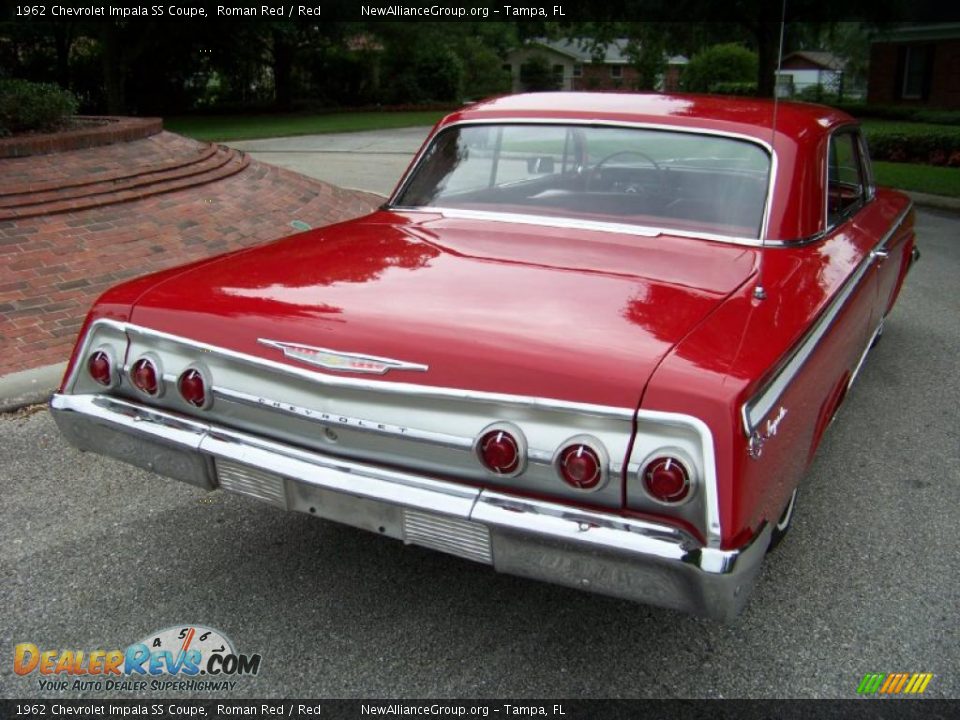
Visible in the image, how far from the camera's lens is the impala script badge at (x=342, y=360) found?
229 centimetres

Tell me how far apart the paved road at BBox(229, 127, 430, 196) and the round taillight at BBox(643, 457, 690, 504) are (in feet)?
31.5

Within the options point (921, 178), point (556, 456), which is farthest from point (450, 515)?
point (921, 178)

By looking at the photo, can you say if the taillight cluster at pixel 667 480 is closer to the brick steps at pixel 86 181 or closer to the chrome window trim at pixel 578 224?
the chrome window trim at pixel 578 224

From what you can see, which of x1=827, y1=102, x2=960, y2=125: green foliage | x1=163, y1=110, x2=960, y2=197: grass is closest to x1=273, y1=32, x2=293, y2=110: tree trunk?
x1=163, y1=110, x2=960, y2=197: grass

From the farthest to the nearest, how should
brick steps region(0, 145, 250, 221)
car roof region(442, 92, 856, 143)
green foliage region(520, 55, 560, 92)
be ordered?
green foliage region(520, 55, 560, 92), brick steps region(0, 145, 250, 221), car roof region(442, 92, 856, 143)

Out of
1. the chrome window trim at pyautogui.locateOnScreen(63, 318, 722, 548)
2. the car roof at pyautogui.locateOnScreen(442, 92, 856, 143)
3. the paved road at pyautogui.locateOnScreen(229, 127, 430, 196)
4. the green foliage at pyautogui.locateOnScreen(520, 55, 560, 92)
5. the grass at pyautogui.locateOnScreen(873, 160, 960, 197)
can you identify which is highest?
the green foliage at pyautogui.locateOnScreen(520, 55, 560, 92)

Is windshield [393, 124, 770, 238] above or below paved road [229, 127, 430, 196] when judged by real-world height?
above

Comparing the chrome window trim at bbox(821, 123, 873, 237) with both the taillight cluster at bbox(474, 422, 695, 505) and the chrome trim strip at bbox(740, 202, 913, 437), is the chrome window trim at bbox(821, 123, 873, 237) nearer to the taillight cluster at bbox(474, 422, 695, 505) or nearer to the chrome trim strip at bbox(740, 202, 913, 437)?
the chrome trim strip at bbox(740, 202, 913, 437)

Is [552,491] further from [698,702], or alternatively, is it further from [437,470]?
[698,702]

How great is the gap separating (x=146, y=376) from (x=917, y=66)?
31.1 meters

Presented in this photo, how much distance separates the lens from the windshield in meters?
3.26

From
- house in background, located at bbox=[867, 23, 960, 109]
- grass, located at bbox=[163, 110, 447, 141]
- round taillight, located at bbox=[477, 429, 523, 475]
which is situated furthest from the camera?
house in background, located at bbox=[867, 23, 960, 109]

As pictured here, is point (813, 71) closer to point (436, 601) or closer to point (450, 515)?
point (436, 601)

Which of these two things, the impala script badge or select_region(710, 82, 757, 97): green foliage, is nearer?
the impala script badge
